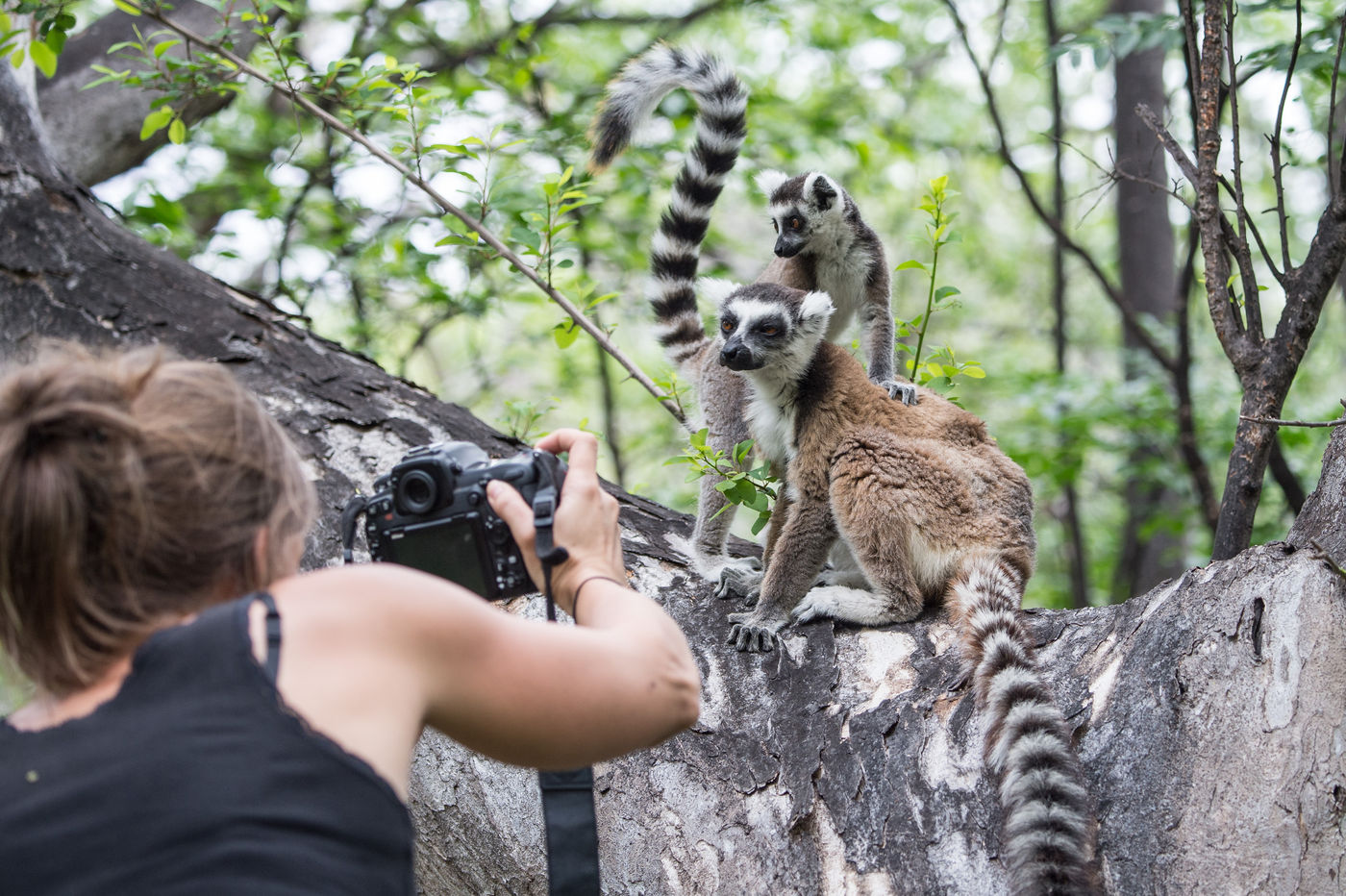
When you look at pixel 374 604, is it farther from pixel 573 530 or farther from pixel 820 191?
pixel 820 191

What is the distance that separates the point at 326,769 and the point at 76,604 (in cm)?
37

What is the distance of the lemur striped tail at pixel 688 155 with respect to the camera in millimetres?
4047

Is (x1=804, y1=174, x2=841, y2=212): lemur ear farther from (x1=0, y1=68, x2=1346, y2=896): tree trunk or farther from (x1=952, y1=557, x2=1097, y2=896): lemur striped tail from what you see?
(x1=952, y1=557, x2=1097, y2=896): lemur striped tail

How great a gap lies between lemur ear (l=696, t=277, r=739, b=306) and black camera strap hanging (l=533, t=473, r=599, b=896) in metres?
2.71

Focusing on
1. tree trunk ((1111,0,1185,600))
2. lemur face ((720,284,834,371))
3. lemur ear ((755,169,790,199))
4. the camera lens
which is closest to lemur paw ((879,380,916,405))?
lemur face ((720,284,834,371))

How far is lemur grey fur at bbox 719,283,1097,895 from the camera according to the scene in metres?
2.78

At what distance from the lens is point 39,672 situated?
1245mm

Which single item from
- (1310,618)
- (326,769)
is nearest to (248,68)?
(326,769)

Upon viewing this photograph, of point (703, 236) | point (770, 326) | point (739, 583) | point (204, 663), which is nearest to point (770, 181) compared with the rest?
point (703, 236)

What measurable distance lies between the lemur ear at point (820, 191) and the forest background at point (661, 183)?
1.76 feet

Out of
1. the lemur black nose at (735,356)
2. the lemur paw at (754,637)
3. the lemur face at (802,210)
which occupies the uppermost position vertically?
the lemur face at (802,210)

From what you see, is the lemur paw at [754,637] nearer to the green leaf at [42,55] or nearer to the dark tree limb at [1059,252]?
the green leaf at [42,55]

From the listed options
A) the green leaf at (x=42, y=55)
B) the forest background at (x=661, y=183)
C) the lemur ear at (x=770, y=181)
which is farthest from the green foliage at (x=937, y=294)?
the green leaf at (x=42, y=55)

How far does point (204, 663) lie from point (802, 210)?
3832mm
